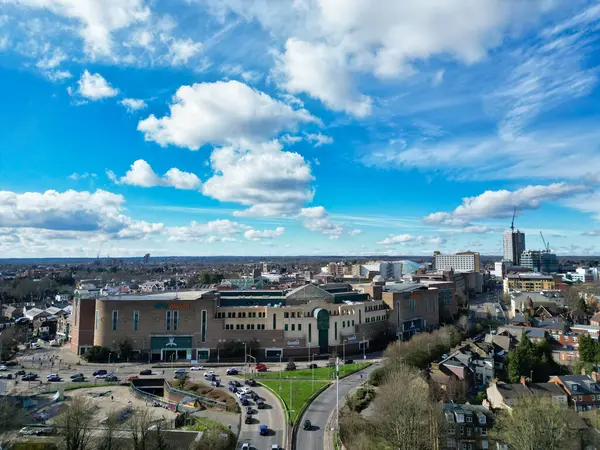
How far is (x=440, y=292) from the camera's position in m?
137

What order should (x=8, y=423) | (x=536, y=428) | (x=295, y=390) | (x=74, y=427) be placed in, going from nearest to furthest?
1. (x=74, y=427)
2. (x=536, y=428)
3. (x=8, y=423)
4. (x=295, y=390)

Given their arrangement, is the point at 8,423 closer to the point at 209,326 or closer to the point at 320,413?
the point at 320,413

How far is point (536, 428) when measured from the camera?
4331cm

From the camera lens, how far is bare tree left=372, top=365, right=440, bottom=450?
44.1 meters

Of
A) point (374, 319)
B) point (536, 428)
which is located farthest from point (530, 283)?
point (536, 428)

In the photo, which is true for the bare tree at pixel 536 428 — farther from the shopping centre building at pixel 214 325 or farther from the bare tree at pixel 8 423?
the bare tree at pixel 8 423

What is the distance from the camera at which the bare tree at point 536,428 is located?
1667 inches

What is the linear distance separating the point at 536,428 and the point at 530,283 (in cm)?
16692

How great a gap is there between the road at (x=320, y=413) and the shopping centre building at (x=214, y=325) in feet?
61.2

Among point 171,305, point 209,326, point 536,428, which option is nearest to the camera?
point 536,428

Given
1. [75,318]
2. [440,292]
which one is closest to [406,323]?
[440,292]

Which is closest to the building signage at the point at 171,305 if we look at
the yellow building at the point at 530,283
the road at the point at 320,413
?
the road at the point at 320,413

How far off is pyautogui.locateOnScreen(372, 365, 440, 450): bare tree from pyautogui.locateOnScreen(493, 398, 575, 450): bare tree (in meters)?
7.24

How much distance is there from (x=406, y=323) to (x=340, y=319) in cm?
2462
